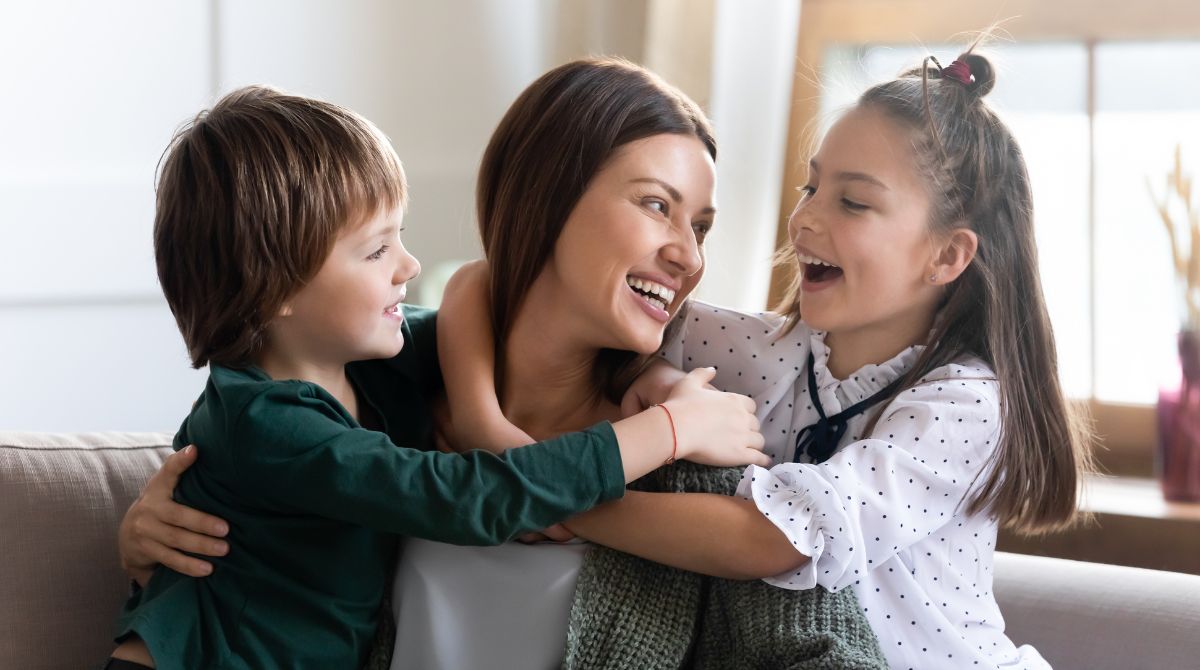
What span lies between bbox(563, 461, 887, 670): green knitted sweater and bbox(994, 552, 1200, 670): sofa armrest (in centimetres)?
45

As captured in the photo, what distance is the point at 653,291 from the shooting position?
156cm

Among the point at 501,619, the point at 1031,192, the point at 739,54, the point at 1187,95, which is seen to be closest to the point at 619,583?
the point at 501,619

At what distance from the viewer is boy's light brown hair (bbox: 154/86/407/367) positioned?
1407 millimetres

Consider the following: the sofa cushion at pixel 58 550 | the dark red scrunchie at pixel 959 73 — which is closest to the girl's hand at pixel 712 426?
the dark red scrunchie at pixel 959 73

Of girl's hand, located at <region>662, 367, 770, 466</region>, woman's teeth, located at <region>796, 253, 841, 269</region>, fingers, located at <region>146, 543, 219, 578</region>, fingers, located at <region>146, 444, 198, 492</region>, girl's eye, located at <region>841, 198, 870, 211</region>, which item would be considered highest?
girl's eye, located at <region>841, 198, 870, 211</region>

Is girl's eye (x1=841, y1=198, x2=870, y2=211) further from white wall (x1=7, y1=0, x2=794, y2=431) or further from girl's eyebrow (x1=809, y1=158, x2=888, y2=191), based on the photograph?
white wall (x1=7, y1=0, x2=794, y2=431)

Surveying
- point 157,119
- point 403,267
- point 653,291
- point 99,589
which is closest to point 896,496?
point 653,291

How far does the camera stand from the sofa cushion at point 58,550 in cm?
158

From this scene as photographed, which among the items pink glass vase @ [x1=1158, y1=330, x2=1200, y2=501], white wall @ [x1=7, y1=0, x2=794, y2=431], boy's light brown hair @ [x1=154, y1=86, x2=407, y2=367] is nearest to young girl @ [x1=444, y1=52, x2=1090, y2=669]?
boy's light brown hair @ [x1=154, y1=86, x2=407, y2=367]

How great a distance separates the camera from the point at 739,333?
174 centimetres

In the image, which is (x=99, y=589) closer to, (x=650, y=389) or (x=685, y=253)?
(x=650, y=389)

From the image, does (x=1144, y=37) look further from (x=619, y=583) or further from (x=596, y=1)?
(x=619, y=583)

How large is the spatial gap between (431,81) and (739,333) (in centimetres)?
177

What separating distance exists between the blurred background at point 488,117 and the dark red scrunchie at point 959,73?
87cm
